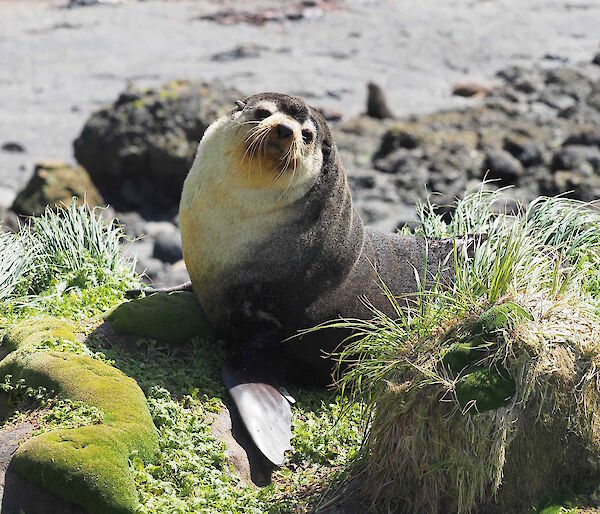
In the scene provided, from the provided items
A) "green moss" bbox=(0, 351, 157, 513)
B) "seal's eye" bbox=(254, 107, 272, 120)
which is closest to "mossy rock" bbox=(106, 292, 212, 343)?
"green moss" bbox=(0, 351, 157, 513)

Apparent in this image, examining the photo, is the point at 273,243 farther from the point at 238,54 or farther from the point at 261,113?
the point at 238,54

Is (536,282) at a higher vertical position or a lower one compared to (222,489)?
higher

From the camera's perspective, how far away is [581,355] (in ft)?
17.8

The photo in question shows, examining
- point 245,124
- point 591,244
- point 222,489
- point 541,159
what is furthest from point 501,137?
point 222,489

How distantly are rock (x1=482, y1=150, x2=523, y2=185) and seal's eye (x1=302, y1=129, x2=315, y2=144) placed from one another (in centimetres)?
1316

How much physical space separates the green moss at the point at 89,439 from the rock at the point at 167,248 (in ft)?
31.4

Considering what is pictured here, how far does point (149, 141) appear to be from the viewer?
17484 mm

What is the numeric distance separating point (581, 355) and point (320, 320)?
182cm

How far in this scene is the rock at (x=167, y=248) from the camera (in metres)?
15.5

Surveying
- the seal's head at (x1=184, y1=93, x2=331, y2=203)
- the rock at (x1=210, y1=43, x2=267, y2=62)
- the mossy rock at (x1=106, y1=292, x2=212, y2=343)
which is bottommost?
the rock at (x1=210, y1=43, x2=267, y2=62)

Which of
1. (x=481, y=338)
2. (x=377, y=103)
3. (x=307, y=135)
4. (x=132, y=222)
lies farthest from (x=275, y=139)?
(x=377, y=103)

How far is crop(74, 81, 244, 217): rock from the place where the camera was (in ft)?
57.0

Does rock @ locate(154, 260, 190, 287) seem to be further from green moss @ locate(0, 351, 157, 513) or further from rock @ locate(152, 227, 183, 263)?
green moss @ locate(0, 351, 157, 513)

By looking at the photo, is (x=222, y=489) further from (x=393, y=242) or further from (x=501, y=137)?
(x=501, y=137)
